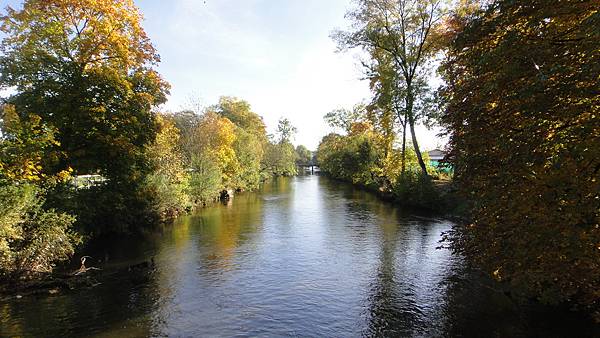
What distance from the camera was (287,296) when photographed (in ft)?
39.3

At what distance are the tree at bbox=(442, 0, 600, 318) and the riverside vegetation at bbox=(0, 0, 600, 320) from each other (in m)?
0.04

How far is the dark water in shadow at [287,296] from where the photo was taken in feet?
31.5

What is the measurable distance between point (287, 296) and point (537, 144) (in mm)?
8702

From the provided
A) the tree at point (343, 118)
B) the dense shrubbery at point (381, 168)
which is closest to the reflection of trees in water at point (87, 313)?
the dense shrubbery at point (381, 168)

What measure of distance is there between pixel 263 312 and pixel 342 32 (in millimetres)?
27580

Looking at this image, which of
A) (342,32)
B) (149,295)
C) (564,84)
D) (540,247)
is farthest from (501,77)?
(342,32)

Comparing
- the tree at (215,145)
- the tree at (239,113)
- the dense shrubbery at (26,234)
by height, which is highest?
the tree at (239,113)

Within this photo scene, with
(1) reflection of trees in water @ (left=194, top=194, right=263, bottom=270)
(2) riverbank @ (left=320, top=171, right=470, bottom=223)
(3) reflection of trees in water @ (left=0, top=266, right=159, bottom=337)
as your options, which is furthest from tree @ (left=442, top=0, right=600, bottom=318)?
(2) riverbank @ (left=320, top=171, right=470, bottom=223)

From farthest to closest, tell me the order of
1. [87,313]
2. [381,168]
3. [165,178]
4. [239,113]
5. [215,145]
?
[239,113] < [381,168] < [215,145] < [165,178] < [87,313]

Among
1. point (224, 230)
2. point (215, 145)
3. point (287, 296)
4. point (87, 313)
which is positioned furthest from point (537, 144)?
point (215, 145)

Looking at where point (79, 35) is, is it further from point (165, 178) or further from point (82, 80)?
point (165, 178)

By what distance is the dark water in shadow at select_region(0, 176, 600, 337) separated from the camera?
9.59m

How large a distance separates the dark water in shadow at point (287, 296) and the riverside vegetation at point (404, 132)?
1.57m

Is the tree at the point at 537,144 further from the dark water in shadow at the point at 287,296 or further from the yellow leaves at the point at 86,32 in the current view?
the yellow leaves at the point at 86,32
